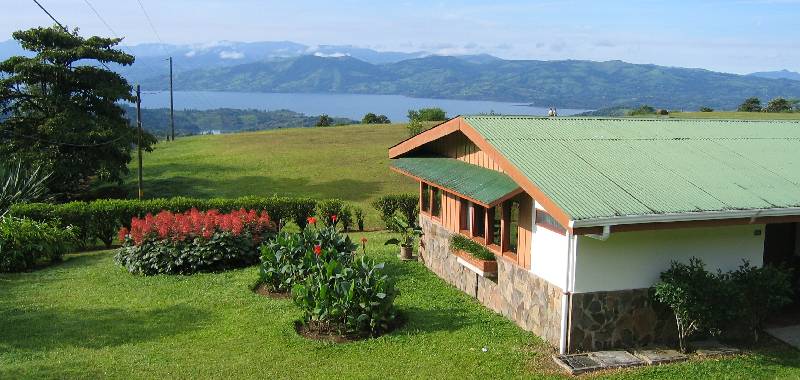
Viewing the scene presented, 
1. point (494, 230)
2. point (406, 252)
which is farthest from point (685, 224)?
point (406, 252)

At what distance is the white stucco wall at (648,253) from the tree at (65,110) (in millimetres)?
23619

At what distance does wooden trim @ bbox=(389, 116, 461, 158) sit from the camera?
12.0m

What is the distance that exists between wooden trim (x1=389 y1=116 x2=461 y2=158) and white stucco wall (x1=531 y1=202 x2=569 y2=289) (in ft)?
9.03

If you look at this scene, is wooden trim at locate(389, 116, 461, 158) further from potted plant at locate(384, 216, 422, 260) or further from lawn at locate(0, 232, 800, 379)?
lawn at locate(0, 232, 800, 379)

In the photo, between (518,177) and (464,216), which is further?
(464,216)

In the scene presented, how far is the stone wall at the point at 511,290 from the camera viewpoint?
941 cm

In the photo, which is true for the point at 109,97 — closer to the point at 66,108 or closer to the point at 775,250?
the point at 66,108

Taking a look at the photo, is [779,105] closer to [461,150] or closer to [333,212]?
[333,212]

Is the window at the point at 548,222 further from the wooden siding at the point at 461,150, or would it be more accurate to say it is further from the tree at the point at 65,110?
the tree at the point at 65,110

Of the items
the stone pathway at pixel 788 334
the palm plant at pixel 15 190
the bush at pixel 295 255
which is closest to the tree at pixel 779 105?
the stone pathway at pixel 788 334

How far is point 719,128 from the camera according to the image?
1299 cm

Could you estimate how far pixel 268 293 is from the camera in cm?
1267

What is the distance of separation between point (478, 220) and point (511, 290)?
7.08 ft

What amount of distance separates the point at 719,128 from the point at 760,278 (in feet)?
16.4
